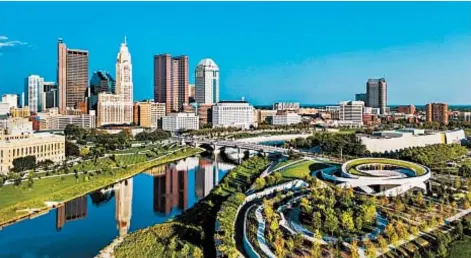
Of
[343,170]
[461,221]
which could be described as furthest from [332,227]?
[343,170]

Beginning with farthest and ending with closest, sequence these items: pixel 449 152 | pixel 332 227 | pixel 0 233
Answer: pixel 449 152
pixel 0 233
pixel 332 227

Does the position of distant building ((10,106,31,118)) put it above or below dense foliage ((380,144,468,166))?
above

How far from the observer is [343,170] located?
1346 cm

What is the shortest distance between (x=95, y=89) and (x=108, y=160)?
31.5 meters

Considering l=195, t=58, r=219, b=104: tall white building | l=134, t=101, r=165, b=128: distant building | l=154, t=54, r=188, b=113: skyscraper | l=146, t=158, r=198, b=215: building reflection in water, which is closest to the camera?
l=146, t=158, r=198, b=215: building reflection in water

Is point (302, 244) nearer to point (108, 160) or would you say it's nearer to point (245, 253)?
point (245, 253)

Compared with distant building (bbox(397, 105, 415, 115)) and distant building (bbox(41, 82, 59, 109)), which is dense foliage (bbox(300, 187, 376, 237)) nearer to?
distant building (bbox(41, 82, 59, 109))

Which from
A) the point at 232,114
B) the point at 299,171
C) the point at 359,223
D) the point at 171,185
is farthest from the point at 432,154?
the point at 232,114

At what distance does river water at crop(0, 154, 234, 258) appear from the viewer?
1030cm

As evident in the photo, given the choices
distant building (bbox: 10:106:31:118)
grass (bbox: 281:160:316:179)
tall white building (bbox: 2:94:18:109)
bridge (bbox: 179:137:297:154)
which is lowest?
grass (bbox: 281:160:316:179)

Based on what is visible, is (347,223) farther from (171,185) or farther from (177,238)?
(171,185)

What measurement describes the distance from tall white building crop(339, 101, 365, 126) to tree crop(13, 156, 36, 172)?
114 feet

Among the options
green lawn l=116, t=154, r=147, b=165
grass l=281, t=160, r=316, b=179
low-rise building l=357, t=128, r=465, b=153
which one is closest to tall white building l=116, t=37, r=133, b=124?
green lawn l=116, t=154, r=147, b=165

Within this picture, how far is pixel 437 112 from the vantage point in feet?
138
